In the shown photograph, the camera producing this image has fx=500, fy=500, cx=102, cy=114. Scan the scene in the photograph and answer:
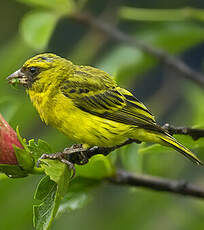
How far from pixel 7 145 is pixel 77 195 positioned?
85 centimetres

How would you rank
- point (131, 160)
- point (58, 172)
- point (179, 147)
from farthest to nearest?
point (131, 160)
point (179, 147)
point (58, 172)

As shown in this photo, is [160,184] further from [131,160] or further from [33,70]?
[33,70]

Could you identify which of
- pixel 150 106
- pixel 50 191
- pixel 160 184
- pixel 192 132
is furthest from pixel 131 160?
pixel 150 106

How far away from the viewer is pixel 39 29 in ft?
13.8

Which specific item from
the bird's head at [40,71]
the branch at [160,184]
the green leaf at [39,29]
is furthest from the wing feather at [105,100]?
the green leaf at [39,29]

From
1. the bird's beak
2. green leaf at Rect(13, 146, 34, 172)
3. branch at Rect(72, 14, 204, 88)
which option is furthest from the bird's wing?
green leaf at Rect(13, 146, 34, 172)

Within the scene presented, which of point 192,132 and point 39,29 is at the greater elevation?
point 39,29

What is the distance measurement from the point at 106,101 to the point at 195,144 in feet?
3.03

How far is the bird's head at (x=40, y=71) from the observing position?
3.67 meters

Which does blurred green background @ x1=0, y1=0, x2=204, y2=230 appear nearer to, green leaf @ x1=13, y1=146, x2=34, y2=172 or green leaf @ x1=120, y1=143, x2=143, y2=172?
green leaf @ x1=120, y1=143, x2=143, y2=172

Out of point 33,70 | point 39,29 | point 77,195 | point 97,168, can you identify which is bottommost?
point 77,195

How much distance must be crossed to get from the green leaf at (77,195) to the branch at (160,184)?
0.19 meters

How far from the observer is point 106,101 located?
12.1ft

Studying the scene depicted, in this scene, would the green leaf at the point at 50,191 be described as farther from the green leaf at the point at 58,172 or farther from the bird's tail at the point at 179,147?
the bird's tail at the point at 179,147
